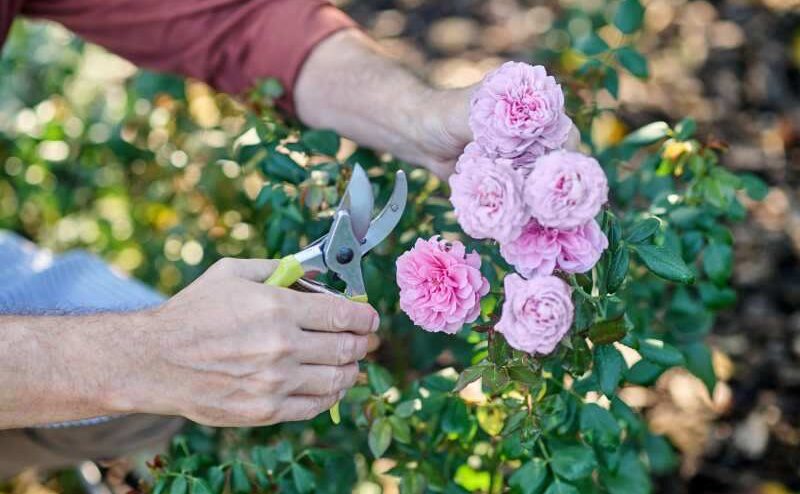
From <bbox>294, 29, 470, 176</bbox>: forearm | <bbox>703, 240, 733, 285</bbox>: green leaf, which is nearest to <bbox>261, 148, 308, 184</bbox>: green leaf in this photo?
<bbox>294, 29, 470, 176</bbox>: forearm

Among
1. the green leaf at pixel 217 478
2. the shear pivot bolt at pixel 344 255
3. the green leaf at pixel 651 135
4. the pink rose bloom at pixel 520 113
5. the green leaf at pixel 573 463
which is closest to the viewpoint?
the pink rose bloom at pixel 520 113

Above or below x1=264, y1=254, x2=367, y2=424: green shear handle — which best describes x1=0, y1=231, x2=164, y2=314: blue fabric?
below

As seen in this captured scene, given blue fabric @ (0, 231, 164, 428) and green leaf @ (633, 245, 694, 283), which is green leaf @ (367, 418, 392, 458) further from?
blue fabric @ (0, 231, 164, 428)

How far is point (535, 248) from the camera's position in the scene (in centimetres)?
124

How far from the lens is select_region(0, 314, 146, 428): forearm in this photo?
4.50 ft

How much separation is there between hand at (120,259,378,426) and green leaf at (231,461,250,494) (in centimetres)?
25

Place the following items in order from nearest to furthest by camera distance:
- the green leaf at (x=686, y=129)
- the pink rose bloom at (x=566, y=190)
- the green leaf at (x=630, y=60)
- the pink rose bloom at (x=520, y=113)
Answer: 1. the pink rose bloom at (x=566, y=190)
2. the pink rose bloom at (x=520, y=113)
3. the green leaf at (x=686, y=129)
4. the green leaf at (x=630, y=60)

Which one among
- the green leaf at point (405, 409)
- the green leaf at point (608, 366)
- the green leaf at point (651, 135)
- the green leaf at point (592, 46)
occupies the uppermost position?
the green leaf at point (592, 46)

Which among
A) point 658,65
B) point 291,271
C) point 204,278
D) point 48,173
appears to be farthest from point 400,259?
Result: point 658,65

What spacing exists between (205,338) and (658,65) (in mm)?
2471

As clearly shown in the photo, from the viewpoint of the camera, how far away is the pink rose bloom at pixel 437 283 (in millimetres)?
1297

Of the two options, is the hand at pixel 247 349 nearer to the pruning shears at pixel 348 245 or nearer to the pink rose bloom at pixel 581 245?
the pruning shears at pixel 348 245

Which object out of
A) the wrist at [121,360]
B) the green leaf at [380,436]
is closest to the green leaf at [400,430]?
the green leaf at [380,436]

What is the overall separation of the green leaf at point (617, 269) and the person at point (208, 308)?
1.08 ft
